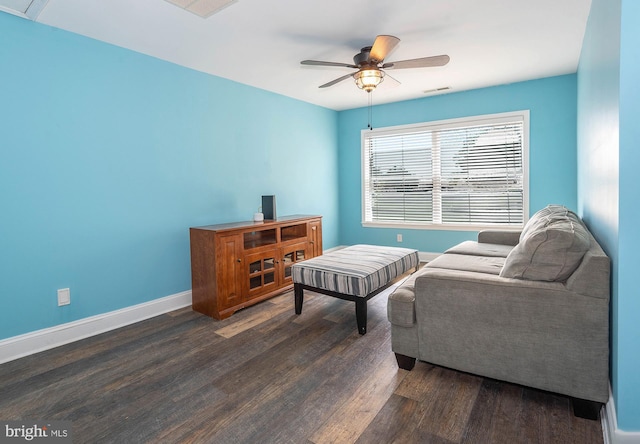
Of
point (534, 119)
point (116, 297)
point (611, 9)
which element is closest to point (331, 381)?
point (116, 297)

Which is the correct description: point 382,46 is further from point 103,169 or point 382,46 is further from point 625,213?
point 103,169

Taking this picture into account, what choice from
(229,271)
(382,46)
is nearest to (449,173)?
(382,46)

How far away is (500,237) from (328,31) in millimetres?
2730

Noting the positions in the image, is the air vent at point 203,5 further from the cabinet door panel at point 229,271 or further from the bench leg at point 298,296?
the bench leg at point 298,296

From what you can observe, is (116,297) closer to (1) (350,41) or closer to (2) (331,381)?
(2) (331,381)

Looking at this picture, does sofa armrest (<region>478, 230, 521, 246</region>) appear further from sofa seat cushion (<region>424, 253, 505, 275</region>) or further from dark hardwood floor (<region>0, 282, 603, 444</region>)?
dark hardwood floor (<region>0, 282, 603, 444</region>)

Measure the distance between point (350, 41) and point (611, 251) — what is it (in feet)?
8.00

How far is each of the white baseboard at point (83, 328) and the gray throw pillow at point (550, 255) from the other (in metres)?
2.95

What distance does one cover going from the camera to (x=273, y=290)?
372 centimetres

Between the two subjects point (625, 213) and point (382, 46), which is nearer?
point (625, 213)

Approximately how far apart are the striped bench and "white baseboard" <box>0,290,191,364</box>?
1.28 m

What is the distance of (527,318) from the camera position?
179 cm

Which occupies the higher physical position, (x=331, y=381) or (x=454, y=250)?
(x=454, y=250)

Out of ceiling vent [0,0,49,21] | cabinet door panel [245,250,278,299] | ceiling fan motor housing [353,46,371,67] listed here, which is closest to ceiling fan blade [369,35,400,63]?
ceiling fan motor housing [353,46,371,67]
